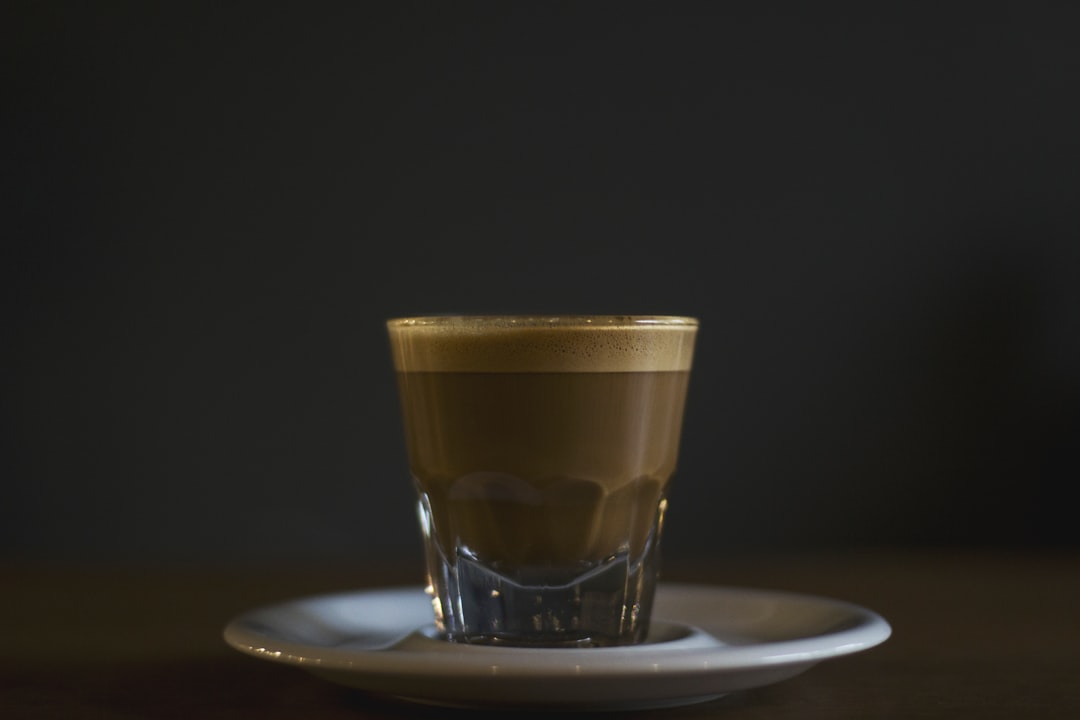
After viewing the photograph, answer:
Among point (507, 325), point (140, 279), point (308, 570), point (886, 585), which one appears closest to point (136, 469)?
point (140, 279)

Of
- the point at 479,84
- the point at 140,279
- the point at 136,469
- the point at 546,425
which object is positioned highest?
the point at 479,84

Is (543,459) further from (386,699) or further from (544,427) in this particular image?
(386,699)

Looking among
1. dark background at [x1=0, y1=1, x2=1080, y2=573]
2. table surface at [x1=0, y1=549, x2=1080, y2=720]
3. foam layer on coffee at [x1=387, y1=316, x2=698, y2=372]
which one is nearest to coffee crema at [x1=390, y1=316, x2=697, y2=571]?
foam layer on coffee at [x1=387, y1=316, x2=698, y2=372]

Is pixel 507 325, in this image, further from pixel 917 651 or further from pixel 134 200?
pixel 134 200

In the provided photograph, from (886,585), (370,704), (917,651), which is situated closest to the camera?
(370,704)

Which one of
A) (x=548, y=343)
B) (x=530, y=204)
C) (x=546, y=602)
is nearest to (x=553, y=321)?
(x=548, y=343)

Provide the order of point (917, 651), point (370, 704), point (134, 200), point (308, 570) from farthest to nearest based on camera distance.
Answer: point (134, 200) → point (308, 570) → point (917, 651) → point (370, 704)

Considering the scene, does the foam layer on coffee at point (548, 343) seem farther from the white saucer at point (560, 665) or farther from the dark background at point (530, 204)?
the dark background at point (530, 204)

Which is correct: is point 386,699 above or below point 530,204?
below
